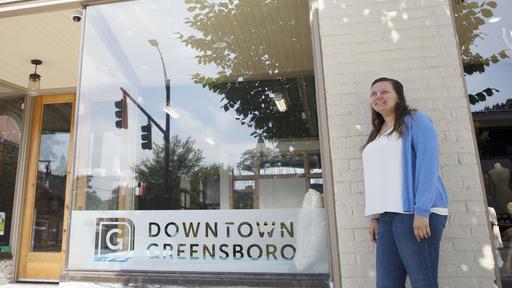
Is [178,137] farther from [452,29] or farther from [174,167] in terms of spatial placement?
[452,29]

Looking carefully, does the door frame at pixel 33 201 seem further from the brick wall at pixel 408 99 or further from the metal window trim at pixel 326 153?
the brick wall at pixel 408 99

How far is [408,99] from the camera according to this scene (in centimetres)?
244

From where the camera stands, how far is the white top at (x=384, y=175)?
183 cm

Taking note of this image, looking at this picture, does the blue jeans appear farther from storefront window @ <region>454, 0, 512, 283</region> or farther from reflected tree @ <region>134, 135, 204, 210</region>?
reflected tree @ <region>134, 135, 204, 210</region>

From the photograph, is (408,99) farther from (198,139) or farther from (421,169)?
(198,139)

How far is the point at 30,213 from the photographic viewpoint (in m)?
4.93

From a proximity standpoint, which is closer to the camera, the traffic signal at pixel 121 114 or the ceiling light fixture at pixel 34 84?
the traffic signal at pixel 121 114

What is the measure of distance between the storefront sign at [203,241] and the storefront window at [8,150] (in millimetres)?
2599

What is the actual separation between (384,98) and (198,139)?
157 inches

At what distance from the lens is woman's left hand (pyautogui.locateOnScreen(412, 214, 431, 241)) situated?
1.68m

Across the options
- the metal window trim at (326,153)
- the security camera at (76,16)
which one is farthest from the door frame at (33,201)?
the metal window trim at (326,153)

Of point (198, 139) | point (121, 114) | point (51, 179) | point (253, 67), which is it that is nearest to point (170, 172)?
point (198, 139)

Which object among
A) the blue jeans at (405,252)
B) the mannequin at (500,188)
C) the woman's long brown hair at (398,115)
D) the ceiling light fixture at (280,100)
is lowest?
the blue jeans at (405,252)

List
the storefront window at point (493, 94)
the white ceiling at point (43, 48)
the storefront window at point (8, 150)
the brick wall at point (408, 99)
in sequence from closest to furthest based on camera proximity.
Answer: the brick wall at point (408, 99), the storefront window at point (493, 94), the white ceiling at point (43, 48), the storefront window at point (8, 150)
